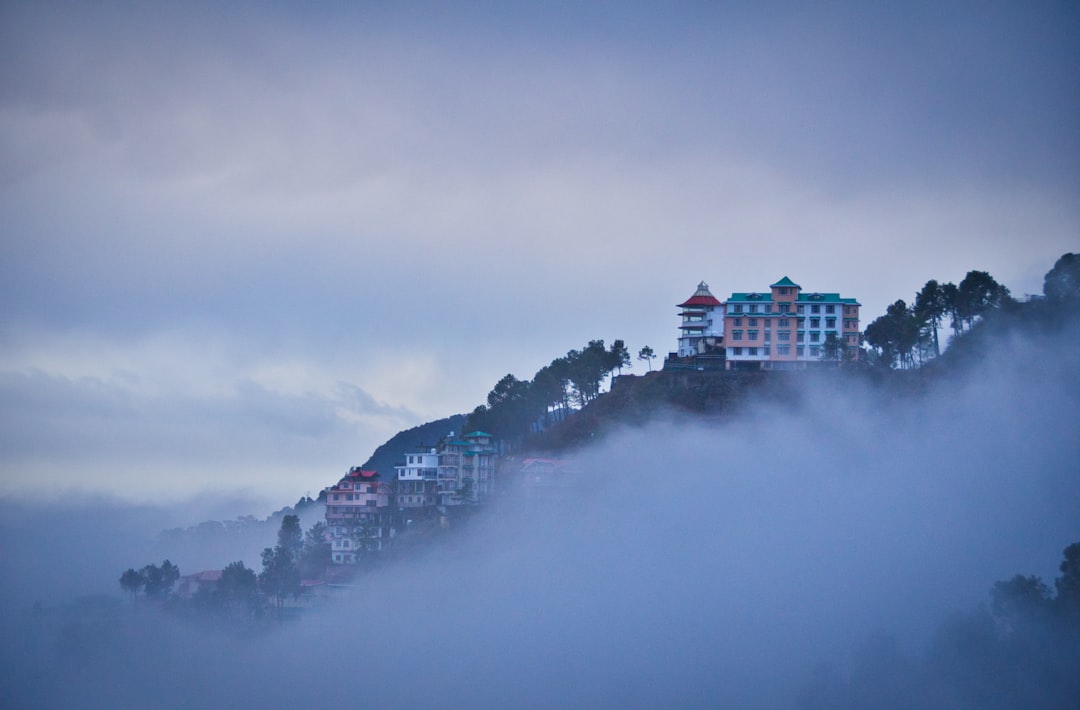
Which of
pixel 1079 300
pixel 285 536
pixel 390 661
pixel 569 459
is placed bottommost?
pixel 390 661

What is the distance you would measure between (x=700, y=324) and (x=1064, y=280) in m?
30.3

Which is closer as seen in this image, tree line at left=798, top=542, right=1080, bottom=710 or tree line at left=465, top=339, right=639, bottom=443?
tree line at left=798, top=542, right=1080, bottom=710

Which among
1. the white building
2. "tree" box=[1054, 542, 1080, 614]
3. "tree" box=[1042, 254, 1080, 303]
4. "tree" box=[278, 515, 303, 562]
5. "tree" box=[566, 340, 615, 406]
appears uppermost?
"tree" box=[1042, 254, 1080, 303]

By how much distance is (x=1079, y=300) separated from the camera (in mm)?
83125

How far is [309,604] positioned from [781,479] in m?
43.3

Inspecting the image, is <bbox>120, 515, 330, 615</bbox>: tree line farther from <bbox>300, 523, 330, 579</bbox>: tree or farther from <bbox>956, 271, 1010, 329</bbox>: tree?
<bbox>956, 271, 1010, 329</bbox>: tree

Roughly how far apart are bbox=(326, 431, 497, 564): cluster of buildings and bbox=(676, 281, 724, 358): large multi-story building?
2364cm

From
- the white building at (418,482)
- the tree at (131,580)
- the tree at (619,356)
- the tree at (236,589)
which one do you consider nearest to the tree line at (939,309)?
the tree at (619,356)

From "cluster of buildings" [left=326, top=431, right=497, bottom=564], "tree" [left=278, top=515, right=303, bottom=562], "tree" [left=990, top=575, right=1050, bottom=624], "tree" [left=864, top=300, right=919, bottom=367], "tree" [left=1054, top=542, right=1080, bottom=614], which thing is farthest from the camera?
"cluster of buildings" [left=326, top=431, right=497, bottom=564]

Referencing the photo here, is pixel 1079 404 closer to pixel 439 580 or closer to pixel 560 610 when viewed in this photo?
pixel 560 610

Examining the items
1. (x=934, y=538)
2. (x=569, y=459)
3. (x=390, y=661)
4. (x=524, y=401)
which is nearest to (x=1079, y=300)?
(x=934, y=538)

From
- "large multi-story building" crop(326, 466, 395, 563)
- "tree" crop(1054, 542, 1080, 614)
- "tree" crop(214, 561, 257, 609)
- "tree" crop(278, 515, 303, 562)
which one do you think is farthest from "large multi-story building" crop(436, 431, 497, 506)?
"tree" crop(1054, 542, 1080, 614)

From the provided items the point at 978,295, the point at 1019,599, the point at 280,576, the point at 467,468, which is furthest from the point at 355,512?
the point at 1019,599

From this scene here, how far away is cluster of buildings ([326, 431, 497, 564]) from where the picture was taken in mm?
107625
